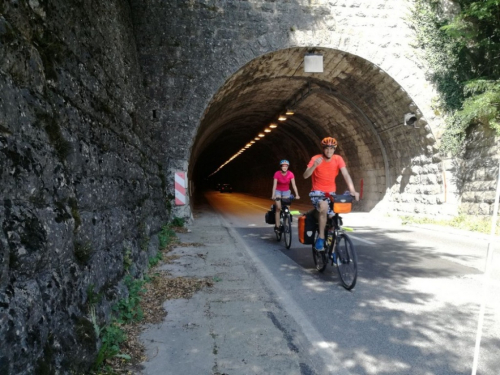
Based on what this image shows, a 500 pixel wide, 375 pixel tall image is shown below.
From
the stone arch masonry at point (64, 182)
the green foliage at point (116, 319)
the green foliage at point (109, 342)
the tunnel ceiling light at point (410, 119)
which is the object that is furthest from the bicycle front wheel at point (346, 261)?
the tunnel ceiling light at point (410, 119)

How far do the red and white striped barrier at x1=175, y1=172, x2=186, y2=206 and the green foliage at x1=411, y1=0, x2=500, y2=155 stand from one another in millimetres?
8529

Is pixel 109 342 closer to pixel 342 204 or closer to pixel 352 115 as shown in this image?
pixel 342 204

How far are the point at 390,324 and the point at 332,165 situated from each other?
2807 mm

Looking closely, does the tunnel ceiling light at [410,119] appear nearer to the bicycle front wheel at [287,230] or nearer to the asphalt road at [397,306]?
the asphalt road at [397,306]

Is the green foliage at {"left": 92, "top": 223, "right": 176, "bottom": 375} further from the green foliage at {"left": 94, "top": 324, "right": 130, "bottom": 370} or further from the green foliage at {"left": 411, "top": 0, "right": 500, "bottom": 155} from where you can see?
the green foliage at {"left": 411, "top": 0, "right": 500, "bottom": 155}

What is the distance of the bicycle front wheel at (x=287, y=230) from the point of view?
854cm

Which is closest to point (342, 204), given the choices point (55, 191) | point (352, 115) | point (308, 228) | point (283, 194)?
point (308, 228)

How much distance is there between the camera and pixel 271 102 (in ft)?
60.6

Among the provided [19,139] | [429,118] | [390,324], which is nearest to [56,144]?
[19,139]

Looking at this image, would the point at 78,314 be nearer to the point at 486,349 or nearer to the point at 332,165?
the point at 486,349

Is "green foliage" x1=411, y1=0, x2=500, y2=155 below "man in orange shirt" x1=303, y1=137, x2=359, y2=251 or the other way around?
the other way around

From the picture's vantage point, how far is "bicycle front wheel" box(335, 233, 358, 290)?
16.9ft

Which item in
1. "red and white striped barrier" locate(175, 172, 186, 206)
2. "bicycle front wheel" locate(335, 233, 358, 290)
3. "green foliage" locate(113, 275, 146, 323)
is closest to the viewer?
"green foliage" locate(113, 275, 146, 323)

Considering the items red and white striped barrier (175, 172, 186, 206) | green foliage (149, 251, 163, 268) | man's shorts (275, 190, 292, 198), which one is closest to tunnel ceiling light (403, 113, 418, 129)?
man's shorts (275, 190, 292, 198)
